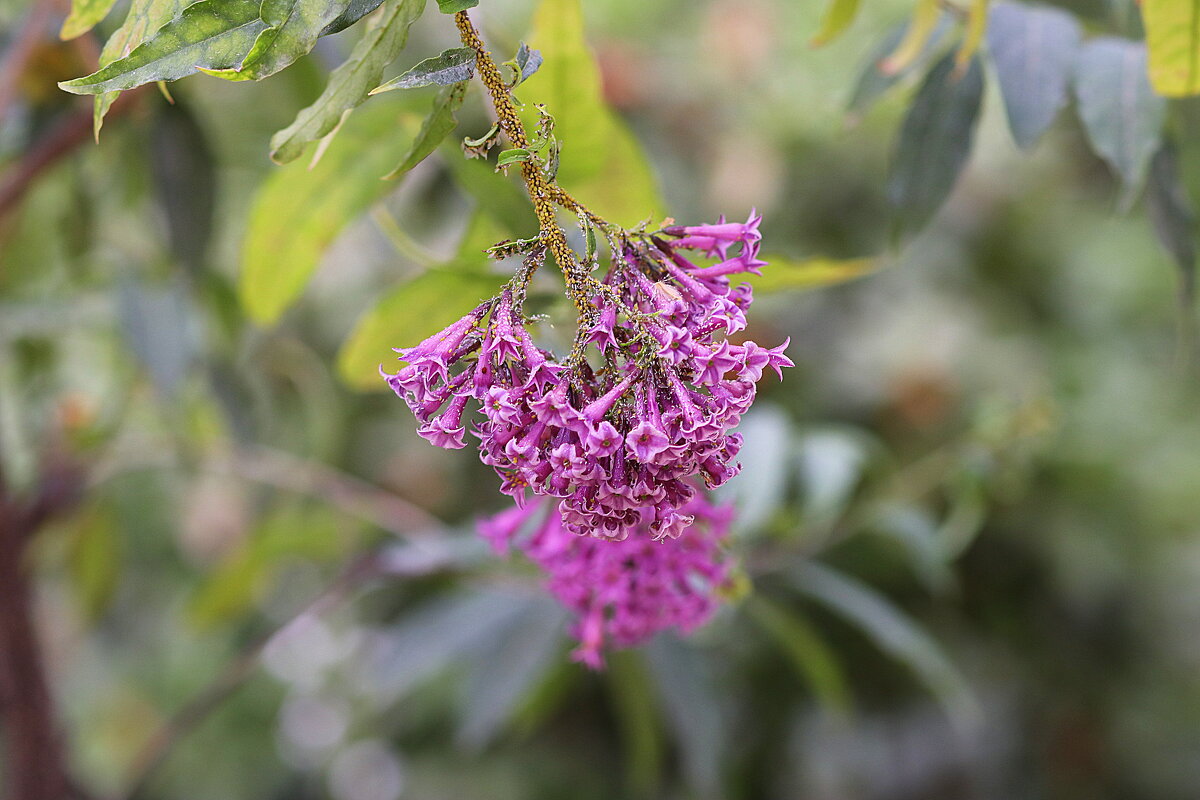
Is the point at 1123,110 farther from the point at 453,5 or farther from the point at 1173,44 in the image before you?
the point at 453,5

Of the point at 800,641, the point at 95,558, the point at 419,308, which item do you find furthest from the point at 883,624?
the point at 95,558

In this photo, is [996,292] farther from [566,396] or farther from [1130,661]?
[566,396]

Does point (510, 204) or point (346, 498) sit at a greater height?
point (510, 204)

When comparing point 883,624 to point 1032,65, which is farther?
point 883,624

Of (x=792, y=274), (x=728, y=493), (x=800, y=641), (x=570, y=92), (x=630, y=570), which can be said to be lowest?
(x=800, y=641)

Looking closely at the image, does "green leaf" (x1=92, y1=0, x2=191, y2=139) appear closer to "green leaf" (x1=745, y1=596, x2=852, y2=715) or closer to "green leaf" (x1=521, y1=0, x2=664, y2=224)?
"green leaf" (x1=521, y1=0, x2=664, y2=224)

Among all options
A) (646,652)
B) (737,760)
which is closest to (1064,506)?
(737,760)

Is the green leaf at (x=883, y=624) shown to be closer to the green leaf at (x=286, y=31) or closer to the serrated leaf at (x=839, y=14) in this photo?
the serrated leaf at (x=839, y=14)
